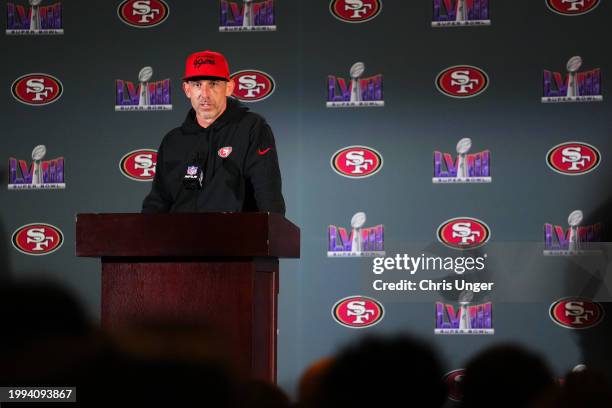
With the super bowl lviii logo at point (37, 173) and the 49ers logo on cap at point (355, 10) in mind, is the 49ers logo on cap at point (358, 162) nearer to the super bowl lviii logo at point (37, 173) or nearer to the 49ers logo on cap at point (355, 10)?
the 49ers logo on cap at point (355, 10)

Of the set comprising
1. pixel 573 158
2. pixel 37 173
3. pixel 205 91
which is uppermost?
pixel 205 91

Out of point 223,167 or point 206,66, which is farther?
point 206,66

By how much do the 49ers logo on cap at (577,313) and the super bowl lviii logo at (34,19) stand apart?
3.27 m

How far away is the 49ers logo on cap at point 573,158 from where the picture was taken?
4.23 meters

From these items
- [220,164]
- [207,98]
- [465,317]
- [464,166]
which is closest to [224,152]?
[220,164]

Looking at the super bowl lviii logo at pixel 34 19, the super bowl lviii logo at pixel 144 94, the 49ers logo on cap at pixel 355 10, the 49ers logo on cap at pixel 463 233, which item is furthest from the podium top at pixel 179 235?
the super bowl lviii logo at pixel 34 19

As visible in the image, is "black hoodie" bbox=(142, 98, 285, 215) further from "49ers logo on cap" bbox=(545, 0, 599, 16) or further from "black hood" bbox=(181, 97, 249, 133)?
"49ers logo on cap" bbox=(545, 0, 599, 16)

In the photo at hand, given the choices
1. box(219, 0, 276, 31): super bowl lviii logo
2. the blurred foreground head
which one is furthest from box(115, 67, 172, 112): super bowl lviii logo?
the blurred foreground head

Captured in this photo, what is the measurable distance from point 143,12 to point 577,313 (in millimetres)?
2997

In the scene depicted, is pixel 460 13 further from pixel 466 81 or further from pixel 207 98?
pixel 207 98

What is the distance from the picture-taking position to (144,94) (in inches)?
177

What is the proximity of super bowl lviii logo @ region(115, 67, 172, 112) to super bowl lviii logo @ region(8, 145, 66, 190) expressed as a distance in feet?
1.64

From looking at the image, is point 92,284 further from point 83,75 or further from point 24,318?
point 24,318

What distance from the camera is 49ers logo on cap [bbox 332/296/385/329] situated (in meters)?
4.29
